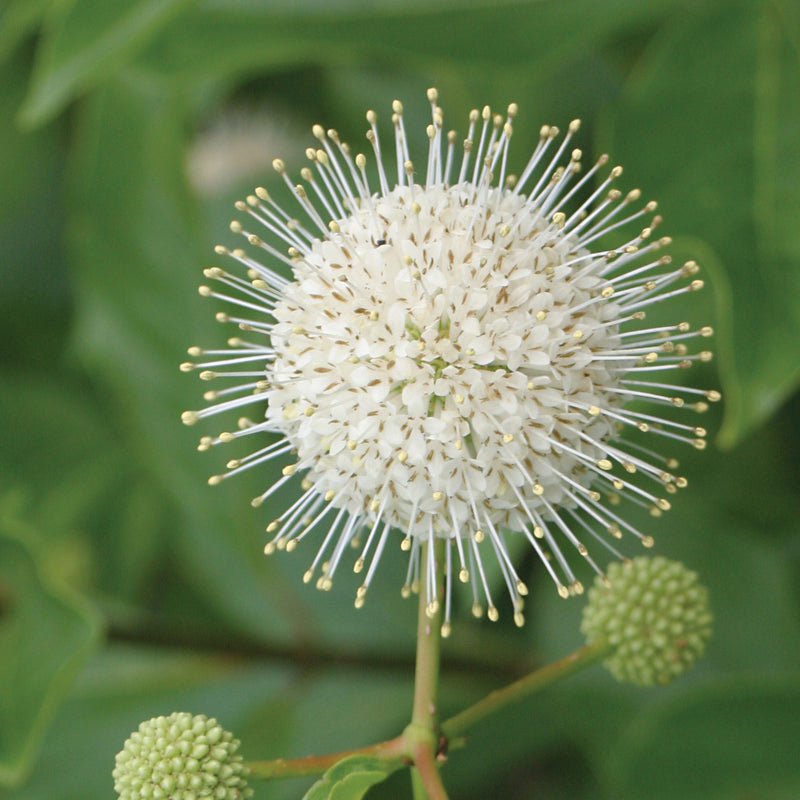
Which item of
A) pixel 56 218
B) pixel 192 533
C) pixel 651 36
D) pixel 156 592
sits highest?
pixel 651 36

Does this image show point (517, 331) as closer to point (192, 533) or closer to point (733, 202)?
point (733, 202)

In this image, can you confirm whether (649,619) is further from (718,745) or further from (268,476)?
(268,476)

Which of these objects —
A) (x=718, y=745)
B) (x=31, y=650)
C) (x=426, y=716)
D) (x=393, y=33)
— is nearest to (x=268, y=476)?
(x=31, y=650)

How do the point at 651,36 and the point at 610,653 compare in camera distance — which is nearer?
the point at 610,653

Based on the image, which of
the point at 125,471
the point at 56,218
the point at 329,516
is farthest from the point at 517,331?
the point at 56,218

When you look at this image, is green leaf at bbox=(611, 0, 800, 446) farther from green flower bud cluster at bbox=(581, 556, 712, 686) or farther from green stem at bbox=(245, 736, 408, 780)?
green stem at bbox=(245, 736, 408, 780)

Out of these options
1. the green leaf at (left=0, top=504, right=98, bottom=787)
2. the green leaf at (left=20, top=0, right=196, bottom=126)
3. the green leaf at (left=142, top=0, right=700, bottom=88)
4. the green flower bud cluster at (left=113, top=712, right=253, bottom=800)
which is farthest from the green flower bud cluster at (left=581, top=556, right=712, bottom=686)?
the green leaf at (left=20, top=0, right=196, bottom=126)
